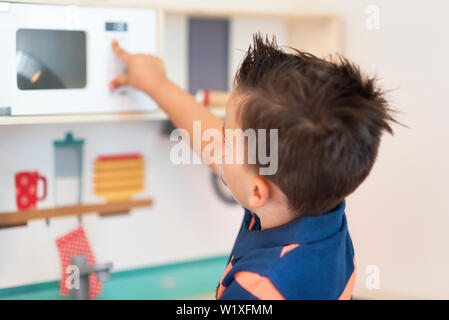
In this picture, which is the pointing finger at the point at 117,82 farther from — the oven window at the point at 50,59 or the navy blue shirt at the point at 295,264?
the navy blue shirt at the point at 295,264

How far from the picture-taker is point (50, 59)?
96cm

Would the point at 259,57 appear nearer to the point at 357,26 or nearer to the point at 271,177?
the point at 271,177

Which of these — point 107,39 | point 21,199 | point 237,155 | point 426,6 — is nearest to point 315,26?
point 426,6

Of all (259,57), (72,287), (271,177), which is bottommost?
(72,287)

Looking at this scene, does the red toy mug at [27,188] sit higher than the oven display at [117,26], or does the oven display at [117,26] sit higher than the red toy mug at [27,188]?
the oven display at [117,26]

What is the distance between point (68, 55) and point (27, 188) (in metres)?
0.29

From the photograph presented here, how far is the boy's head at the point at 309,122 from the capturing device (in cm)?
67

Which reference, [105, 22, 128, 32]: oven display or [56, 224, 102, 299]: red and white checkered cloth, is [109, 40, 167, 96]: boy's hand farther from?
[56, 224, 102, 299]: red and white checkered cloth

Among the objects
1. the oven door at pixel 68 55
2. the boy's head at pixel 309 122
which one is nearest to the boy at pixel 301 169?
the boy's head at pixel 309 122

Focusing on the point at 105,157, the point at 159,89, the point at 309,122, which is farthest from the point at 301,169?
the point at 105,157
